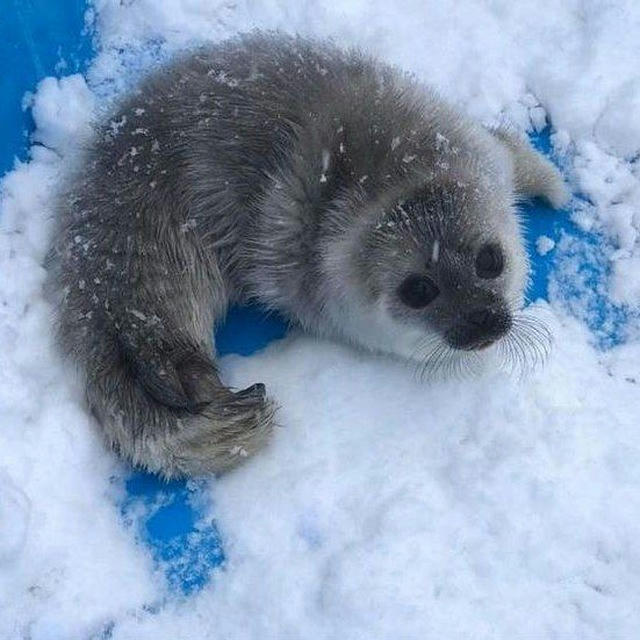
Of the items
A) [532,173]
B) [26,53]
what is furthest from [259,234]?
[26,53]

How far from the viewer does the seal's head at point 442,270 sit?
115 inches

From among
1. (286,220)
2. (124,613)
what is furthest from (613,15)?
(124,613)

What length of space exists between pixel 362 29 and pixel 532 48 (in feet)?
2.21

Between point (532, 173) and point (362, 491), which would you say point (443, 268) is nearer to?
point (362, 491)

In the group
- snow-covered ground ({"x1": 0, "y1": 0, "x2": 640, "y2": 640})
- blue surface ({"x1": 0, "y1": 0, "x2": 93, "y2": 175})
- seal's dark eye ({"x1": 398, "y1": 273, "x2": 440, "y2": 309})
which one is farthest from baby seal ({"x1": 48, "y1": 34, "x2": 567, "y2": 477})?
blue surface ({"x1": 0, "y1": 0, "x2": 93, "y2": 175})

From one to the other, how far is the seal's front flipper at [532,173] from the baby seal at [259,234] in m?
0.24

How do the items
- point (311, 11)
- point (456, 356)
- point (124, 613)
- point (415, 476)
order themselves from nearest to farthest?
point (124, 613)
point (415, 476)
point (456, 356)
point (311, 11)

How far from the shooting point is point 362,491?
116 inches

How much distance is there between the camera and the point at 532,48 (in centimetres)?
394

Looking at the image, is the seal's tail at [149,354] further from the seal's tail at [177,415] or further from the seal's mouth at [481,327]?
the seal's mouth at [481,327]

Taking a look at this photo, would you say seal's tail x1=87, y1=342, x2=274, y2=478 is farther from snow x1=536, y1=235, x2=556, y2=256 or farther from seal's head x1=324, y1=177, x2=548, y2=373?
snow x1=536, y1=235, x2=556, y2=256

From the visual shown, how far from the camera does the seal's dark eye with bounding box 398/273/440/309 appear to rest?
9.68 ft

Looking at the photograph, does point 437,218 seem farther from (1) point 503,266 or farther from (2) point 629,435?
(2) point 629,435

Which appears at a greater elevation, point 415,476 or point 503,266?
point 503,266
